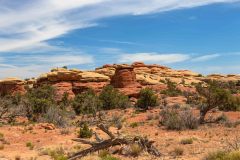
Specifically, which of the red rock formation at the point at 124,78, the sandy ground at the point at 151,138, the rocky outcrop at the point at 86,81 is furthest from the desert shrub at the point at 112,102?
the sandy ground at the point at 151,138

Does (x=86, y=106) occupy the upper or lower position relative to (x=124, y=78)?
lower

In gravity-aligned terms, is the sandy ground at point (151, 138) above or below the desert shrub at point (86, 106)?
below

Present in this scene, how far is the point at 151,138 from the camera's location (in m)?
20.1

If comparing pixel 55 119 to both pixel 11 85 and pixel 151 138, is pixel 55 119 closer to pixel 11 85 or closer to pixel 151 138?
pixel 151 138

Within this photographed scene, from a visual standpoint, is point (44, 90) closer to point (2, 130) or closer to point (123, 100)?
point (123, 100)

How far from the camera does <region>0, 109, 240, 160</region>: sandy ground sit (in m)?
15.3

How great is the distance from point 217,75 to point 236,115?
60117 millimetres

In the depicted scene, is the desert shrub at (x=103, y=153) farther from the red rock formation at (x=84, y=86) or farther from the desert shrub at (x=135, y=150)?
the red rock formation at (x=84, y=86)

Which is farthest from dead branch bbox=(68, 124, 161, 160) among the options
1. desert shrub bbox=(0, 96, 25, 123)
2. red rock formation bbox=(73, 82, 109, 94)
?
red rock formation bbox=(73, 82, 109, 94)

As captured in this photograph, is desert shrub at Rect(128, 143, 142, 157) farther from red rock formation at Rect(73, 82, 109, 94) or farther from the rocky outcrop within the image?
red rock formation at Rect(73, 82, 109, 94)

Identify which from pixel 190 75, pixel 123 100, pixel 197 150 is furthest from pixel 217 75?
pixel 197 150

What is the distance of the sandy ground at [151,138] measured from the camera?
15.3 meters

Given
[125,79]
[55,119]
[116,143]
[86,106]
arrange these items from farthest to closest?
[125,79] → [86,106] → [55,119] → [116,143]

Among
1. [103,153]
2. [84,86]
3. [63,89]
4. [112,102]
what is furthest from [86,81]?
[103,153]
